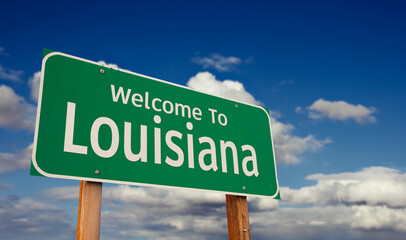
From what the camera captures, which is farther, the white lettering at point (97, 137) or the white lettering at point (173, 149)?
the white lettering at point (173, 149)

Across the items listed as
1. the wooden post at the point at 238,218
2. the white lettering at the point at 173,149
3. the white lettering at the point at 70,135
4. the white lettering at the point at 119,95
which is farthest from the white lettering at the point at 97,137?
the wooden post at the point at 238,218

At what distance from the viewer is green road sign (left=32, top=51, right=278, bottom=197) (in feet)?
9.18

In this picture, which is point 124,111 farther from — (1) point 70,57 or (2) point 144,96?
(1) point 70,57

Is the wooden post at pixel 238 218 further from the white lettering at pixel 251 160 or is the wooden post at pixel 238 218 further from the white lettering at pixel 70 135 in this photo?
the white lettering at pixel 70 135

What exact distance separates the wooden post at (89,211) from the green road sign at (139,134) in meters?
0.10

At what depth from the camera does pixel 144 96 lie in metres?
3.44

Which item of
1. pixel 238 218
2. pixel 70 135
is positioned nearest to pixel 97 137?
pixel 70 135

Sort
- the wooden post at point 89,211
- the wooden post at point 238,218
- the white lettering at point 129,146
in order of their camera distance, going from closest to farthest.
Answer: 1. the wooden post at point 89,211
2. the white lettering at point 129,146
3. the wooden post at point 238,218

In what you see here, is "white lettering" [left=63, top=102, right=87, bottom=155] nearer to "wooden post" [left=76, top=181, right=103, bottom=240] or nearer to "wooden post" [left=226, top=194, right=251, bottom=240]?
"wooden post" [left=76, top=181, right=103, bottom=240]

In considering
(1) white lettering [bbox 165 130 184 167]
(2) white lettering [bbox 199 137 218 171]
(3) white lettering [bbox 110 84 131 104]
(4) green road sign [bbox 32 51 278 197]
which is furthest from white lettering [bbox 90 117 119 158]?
(2) white lettering [bbox 199 137 218 171]

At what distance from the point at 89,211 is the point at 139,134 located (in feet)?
2.82

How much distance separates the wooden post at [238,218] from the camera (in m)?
3.63

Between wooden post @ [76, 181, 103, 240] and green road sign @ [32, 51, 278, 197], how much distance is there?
0.32ft

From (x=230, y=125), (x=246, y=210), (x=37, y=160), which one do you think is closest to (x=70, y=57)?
(x=37, y=160)
